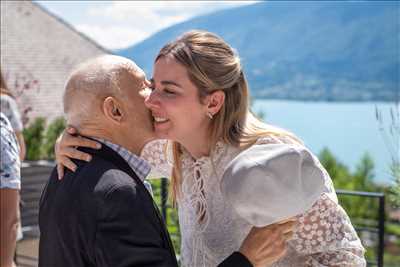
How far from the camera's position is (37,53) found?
24.0 feet

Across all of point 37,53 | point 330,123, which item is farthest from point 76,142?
point 330,123

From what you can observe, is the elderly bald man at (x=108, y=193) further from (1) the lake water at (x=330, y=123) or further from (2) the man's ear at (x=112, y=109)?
(1) the lake water at (x=330, y=123)

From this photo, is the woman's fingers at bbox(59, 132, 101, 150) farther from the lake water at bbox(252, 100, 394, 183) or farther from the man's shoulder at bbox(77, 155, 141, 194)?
the lake water at bbox(252, 100, 394, 183)

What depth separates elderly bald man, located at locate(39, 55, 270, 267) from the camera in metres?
1.11

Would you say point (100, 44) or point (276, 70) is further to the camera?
point (276, 70)

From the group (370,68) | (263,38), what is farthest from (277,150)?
(370,68)

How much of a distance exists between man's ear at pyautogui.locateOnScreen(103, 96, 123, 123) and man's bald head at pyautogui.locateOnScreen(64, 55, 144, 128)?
0.01m

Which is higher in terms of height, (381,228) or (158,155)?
(158,155)

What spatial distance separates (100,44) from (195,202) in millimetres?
7539

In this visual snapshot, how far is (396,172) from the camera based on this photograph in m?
2.06

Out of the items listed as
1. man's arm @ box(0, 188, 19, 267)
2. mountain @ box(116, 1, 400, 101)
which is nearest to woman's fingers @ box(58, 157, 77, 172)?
man's arm @ box(0, 188, 19, 267)

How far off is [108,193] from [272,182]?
12.0 inches

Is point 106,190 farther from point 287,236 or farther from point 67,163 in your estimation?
point 287,236

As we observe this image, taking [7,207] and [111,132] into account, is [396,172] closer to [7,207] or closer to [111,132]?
[111,132]
